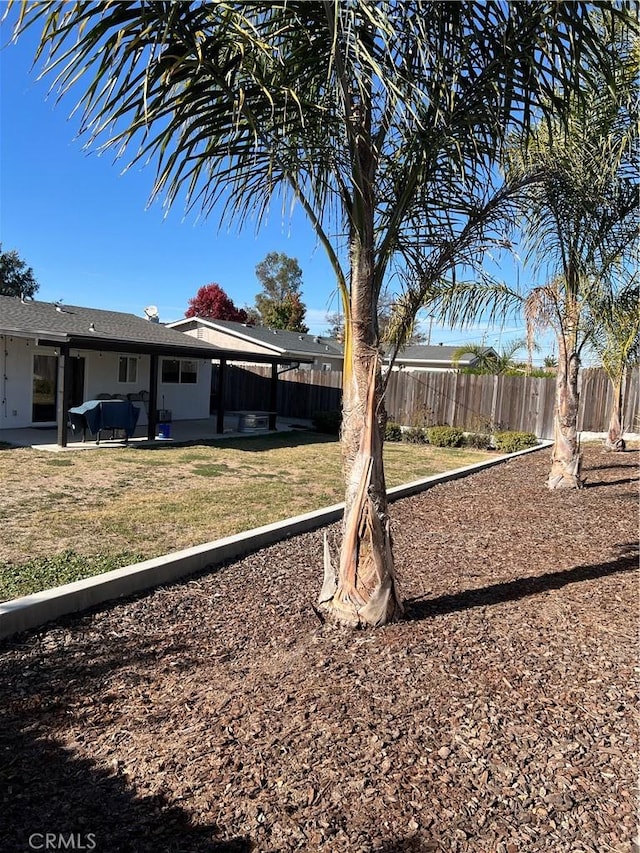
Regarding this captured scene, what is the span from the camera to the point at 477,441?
53.4 feet

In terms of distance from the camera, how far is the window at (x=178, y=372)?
60.5 ft

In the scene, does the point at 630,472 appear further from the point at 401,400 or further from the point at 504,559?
the point at 401,400

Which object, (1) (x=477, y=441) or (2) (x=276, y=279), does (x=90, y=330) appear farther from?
(2) (x=276, y=279)

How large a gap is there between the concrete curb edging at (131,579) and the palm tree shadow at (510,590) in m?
1.82

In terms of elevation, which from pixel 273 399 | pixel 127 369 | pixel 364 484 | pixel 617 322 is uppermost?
pixel 617 322

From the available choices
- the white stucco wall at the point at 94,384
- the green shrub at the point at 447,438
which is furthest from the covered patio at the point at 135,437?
the green shrub at the point at 447,438

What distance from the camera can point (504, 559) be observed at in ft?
17.6

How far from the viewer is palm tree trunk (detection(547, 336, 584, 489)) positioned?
885cm

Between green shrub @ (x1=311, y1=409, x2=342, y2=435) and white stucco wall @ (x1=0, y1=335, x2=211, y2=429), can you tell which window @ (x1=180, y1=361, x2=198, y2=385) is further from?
green shrub @ (x1=311, y1=409, x2=342, y2=435)

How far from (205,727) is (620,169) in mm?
7204

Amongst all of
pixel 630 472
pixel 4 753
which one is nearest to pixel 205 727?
pixel 4 753

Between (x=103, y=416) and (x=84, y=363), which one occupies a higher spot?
(x=84, y=363)

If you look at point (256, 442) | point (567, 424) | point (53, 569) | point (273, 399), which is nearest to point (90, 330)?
point (256, 442)

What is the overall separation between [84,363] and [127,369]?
57.4 inches
